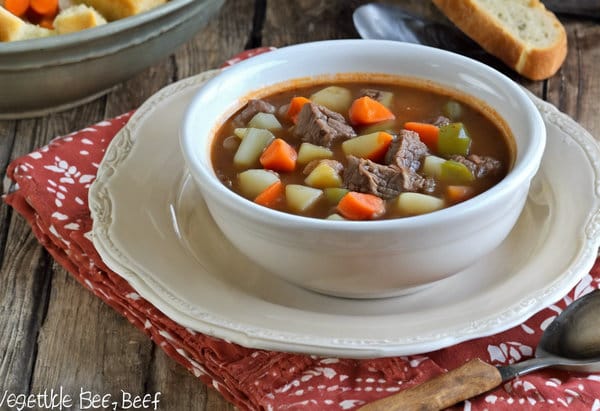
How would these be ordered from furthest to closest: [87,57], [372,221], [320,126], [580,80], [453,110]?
[580,80] → [87,57] → [453,110] → [320,126] → [372,221]

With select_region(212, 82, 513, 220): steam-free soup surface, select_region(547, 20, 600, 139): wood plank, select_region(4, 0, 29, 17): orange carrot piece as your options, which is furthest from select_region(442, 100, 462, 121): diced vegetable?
select_region(4, 0, 29, 17): orange carrot piece

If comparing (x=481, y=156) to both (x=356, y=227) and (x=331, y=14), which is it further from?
(x=331, y=14)

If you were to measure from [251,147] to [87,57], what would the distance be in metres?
1.14

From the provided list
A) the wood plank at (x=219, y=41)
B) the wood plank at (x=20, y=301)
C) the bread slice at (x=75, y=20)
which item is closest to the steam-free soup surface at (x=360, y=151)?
the wood plank at (x=20, y=301)

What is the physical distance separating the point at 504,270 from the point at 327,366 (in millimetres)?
668

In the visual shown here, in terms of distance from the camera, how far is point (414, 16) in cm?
445

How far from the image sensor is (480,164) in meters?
2.77

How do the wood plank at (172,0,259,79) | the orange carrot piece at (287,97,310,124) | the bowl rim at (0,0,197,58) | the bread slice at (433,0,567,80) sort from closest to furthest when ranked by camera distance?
the orange carrot piece at (287,97,310,124) → the bowl rim at (0,0,197,58) → the bread slice at (433,0,567,80) → the wood plank at (172,0,259,79)

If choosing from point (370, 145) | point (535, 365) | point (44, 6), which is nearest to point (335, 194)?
point (370, 145)

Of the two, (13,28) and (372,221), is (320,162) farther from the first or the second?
(13,28)

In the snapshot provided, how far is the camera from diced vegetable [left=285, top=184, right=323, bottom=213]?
263 cm

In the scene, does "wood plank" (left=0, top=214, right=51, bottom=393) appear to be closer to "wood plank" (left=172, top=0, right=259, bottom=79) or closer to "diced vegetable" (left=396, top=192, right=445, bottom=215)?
"diced vegetable" (left=396, top=192, right=445, bottom=215)

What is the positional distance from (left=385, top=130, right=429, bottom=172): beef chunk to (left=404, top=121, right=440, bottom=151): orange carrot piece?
0.05 meters

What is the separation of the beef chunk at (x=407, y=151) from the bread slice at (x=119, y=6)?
64.4 inches
